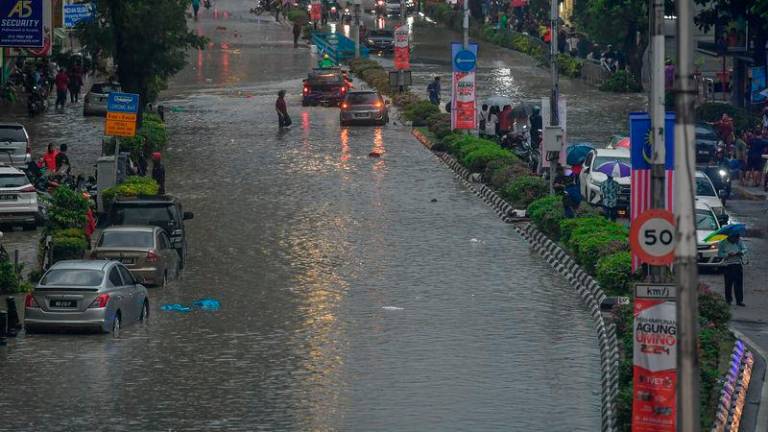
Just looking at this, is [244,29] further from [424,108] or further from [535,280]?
[535,280]

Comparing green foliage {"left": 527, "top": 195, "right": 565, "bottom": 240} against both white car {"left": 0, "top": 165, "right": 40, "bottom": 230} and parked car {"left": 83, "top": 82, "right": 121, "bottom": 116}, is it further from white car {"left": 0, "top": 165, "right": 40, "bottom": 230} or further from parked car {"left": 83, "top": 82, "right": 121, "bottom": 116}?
parked car {"left": 83, "top": 82, "right": 121, "bottom": 116}

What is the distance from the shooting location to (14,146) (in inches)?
1820

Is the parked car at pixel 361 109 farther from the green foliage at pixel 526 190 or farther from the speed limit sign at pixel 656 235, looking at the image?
the speed limit sign at pixel 656 235

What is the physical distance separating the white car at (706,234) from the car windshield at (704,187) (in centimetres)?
310

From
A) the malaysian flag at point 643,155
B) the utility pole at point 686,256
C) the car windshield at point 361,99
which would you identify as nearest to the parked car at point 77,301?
the malaysian flag at point 643,155

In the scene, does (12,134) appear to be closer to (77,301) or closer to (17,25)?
(17,25)

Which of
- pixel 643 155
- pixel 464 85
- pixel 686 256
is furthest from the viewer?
pixel 464 85

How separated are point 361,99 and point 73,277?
110 feet

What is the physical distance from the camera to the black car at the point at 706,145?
5119cm

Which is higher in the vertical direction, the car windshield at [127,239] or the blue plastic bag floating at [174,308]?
the car windshield at [127,239]

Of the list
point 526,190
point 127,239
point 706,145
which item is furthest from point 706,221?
point 706,145

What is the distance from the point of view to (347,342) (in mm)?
26938

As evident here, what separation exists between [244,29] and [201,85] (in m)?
30.9

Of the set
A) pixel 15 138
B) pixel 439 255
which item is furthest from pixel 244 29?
pixel 439 255
